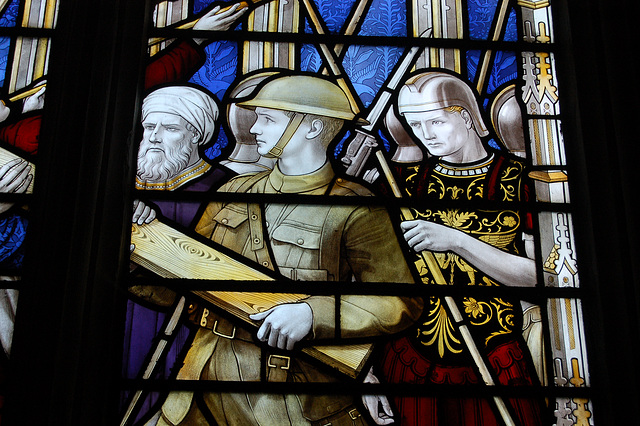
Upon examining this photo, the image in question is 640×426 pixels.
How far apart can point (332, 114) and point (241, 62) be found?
543 mm

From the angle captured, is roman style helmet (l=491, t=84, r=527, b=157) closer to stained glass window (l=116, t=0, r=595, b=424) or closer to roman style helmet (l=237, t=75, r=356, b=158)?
stained glass window (l=116, t=0, r=595, b=424)

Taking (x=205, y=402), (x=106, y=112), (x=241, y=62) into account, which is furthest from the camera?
(x=241, y=62)

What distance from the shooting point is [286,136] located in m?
4.76

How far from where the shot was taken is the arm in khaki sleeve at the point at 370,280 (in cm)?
433

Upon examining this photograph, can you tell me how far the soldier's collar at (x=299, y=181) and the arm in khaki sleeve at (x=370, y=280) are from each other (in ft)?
0.71

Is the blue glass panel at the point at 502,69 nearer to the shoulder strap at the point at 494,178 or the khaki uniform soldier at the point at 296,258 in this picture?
the shoulder strap at the point at 494,178

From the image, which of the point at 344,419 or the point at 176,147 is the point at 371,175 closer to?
the point at 176,147

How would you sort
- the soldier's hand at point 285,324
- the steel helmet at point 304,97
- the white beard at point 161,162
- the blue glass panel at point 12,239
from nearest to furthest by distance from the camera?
the soldier's hand at point 285,324 < the blue glass panel at point 12,239 < the white beard at point 161,162 < the steel helmet at point 304,97

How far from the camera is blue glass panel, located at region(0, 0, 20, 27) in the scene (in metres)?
5.03

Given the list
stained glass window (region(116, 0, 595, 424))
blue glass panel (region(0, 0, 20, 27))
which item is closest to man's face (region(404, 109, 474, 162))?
stained glass window (region(116, 0, 595, 424))

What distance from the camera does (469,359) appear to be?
4.30 meters

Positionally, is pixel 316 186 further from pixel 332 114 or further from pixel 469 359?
pixel 469 359

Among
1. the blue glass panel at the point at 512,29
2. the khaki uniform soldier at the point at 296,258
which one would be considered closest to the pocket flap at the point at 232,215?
the khaki uniform soldier at the point at 296,258

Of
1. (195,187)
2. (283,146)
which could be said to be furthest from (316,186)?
(195,187)
